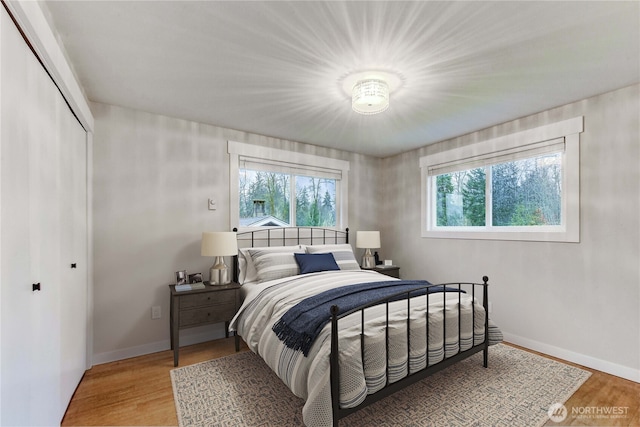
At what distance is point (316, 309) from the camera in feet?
6.39

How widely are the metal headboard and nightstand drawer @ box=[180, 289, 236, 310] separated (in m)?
0.36

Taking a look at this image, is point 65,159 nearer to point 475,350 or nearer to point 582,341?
point 475,350

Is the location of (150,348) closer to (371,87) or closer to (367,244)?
(367,244)

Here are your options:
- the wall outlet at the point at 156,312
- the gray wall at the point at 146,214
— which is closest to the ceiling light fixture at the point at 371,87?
the gray wall at the point at 146,214

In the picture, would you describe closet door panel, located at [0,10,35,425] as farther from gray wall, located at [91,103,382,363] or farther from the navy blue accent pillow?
the navy blue accent pillow

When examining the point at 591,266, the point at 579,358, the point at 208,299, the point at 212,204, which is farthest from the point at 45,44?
the point at 579,358

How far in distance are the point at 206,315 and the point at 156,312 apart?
60 centimetres

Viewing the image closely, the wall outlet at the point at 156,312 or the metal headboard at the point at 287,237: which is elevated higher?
the metal headboard at the point at 287,237

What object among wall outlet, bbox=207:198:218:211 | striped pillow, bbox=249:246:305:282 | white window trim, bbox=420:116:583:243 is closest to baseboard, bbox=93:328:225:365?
striped pillow, bbox=249:246:305:282

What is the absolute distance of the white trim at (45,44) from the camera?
1.19m

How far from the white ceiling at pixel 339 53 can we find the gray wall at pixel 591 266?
13.1 inches

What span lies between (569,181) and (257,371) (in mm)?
3311

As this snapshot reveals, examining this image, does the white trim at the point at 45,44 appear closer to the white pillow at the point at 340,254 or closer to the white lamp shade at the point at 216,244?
the white lamp shade at the point at 216,244

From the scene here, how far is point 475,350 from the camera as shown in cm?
234
